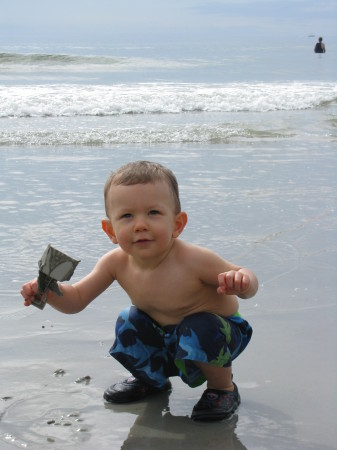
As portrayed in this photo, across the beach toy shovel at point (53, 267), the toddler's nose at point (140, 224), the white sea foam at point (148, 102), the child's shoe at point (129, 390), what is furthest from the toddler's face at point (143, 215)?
the white sea foam at point (148, 102)

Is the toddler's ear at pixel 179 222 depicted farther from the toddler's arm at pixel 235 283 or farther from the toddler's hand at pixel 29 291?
the toddler's hand at pixel 29 291

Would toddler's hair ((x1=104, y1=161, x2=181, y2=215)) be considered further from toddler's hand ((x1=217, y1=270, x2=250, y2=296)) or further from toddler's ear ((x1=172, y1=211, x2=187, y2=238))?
toddler's hand ((x1=217, y1=270, x2=250, y2=296))

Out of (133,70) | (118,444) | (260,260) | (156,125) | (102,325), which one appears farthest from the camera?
(133,70)

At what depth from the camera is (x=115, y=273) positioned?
2820 mm

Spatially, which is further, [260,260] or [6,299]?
[260,260]

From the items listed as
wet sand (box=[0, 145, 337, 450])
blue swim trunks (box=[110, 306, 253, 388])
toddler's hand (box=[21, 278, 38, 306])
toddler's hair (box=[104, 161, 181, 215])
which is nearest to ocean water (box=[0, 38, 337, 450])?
wet sand (box=[0, 145, 337, 450])

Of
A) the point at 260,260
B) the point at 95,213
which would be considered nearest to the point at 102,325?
the point at 260,260

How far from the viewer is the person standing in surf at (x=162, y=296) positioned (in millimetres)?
2570

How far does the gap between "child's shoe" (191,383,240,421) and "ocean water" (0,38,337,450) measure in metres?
0.03

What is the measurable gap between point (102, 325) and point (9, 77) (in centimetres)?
1919

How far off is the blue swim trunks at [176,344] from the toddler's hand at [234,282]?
7.9 inches

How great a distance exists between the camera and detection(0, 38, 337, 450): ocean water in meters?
2.50

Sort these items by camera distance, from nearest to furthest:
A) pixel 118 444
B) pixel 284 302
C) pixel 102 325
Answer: pixel 118 444 < pixel 102 325 < pixel 284 302

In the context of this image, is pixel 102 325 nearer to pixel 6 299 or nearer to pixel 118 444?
pixel 6 299
